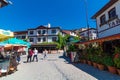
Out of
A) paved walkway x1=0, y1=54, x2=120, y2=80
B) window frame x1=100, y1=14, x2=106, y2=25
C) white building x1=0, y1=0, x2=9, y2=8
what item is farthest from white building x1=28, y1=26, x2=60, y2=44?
white building x1=0, y1=0, x2=9, y2=8

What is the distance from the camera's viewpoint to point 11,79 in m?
10.4

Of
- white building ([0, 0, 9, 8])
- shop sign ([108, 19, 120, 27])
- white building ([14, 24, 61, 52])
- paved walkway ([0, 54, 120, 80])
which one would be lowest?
paved walkway ([0, 54, 120, 80])

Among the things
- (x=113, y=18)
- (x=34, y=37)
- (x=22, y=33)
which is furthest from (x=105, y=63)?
(x=22, y=33)

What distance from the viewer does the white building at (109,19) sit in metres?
14.8

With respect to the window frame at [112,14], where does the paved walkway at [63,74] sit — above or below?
below

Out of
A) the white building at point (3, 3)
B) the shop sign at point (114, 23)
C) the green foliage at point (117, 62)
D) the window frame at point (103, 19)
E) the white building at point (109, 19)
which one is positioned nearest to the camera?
the green foliage at point (117, 62)

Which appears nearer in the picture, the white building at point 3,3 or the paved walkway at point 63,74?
the paved walkway at point 63,74

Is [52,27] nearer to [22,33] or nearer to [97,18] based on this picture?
[22,33]

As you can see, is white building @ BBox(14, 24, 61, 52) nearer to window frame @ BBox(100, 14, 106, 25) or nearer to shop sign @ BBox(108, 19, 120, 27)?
window frame @ BBox(100, 14, 106, 25)

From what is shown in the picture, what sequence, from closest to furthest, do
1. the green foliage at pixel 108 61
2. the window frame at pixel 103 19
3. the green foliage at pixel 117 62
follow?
the green foliage at pixel 117 62
the green foliage at pixel 108 61
the window frame at pixel 103 19

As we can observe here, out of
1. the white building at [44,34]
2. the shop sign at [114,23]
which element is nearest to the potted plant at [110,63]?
the shop sign at [114,23]

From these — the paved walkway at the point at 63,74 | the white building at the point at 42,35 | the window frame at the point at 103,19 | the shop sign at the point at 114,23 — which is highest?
the white building at the point at 42,35

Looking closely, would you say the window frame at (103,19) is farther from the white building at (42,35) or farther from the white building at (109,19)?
the white building at (42,35)

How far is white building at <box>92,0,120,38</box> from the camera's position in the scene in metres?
14.8
